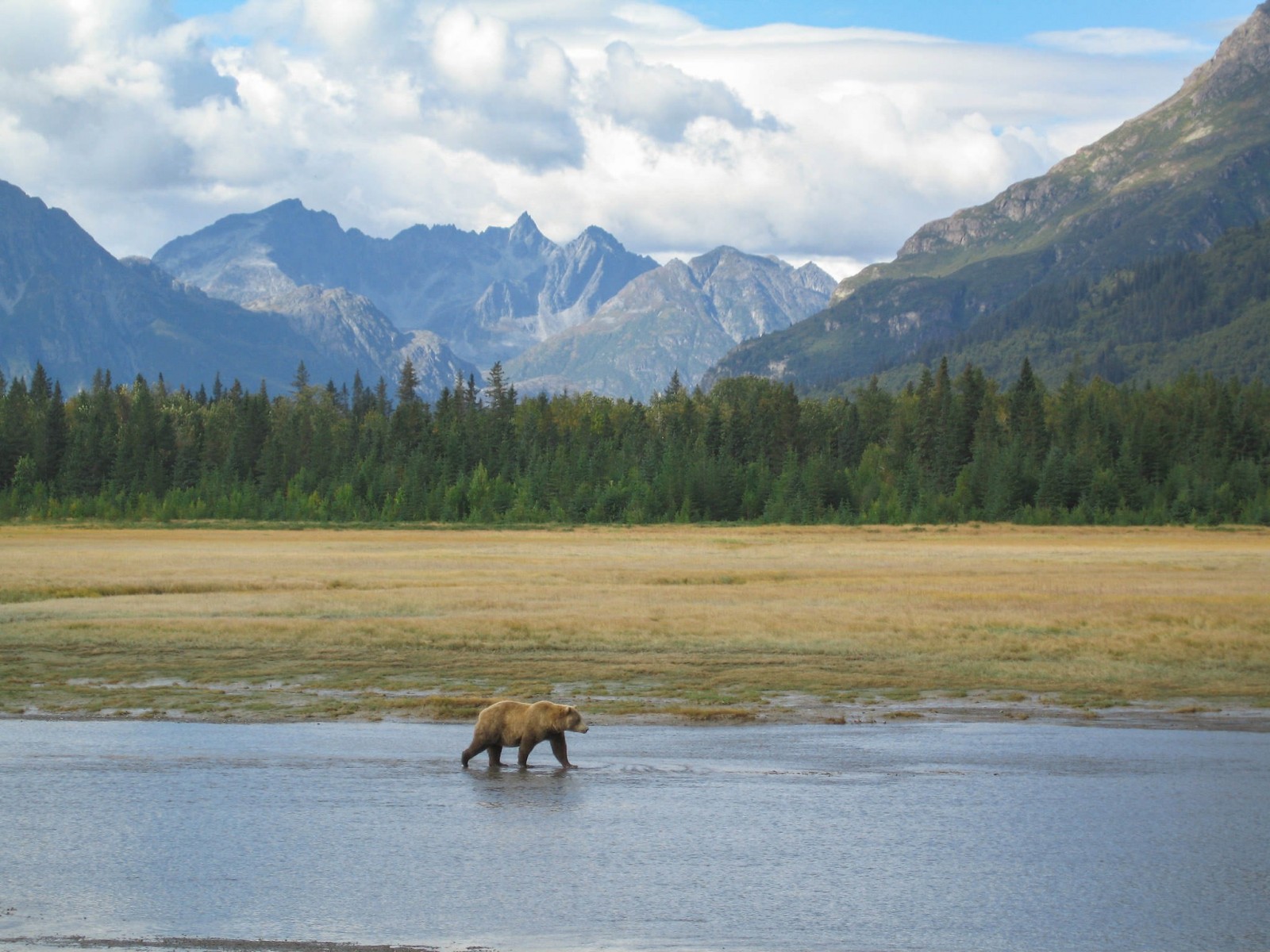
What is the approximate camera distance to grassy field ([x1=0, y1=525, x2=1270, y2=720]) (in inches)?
1190

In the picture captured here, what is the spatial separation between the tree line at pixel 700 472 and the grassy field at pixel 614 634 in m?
76.4

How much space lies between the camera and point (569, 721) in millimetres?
20859

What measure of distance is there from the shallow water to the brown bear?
402mm

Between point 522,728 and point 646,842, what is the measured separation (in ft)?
16.6

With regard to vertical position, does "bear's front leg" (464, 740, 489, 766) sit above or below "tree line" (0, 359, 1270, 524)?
below

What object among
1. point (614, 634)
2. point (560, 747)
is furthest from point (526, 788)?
point (614, 634)

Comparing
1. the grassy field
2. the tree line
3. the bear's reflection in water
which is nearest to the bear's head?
the bear's reflection in water

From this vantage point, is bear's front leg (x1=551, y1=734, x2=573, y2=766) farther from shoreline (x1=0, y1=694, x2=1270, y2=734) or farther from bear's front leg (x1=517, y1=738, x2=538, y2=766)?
shoreline (x1=0, y1=694, x2=1270, y2=734)

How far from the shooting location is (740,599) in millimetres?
54031

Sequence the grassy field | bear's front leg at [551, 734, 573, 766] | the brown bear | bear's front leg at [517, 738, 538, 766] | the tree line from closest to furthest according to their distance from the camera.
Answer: the brown bear → bear's front leg at [551, 734, 573, 766] → bear's front leg at [517, 738, 538, 766] → the grassy field → the tree line

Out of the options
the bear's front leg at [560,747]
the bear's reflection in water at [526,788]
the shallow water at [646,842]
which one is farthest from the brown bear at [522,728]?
the shallow water at [646,842]

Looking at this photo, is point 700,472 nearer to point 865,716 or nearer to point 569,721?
point 865,716

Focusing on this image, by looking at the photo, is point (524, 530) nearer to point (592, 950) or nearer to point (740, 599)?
point (740, 599)

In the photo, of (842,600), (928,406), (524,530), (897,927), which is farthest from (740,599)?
→ (928,406)
